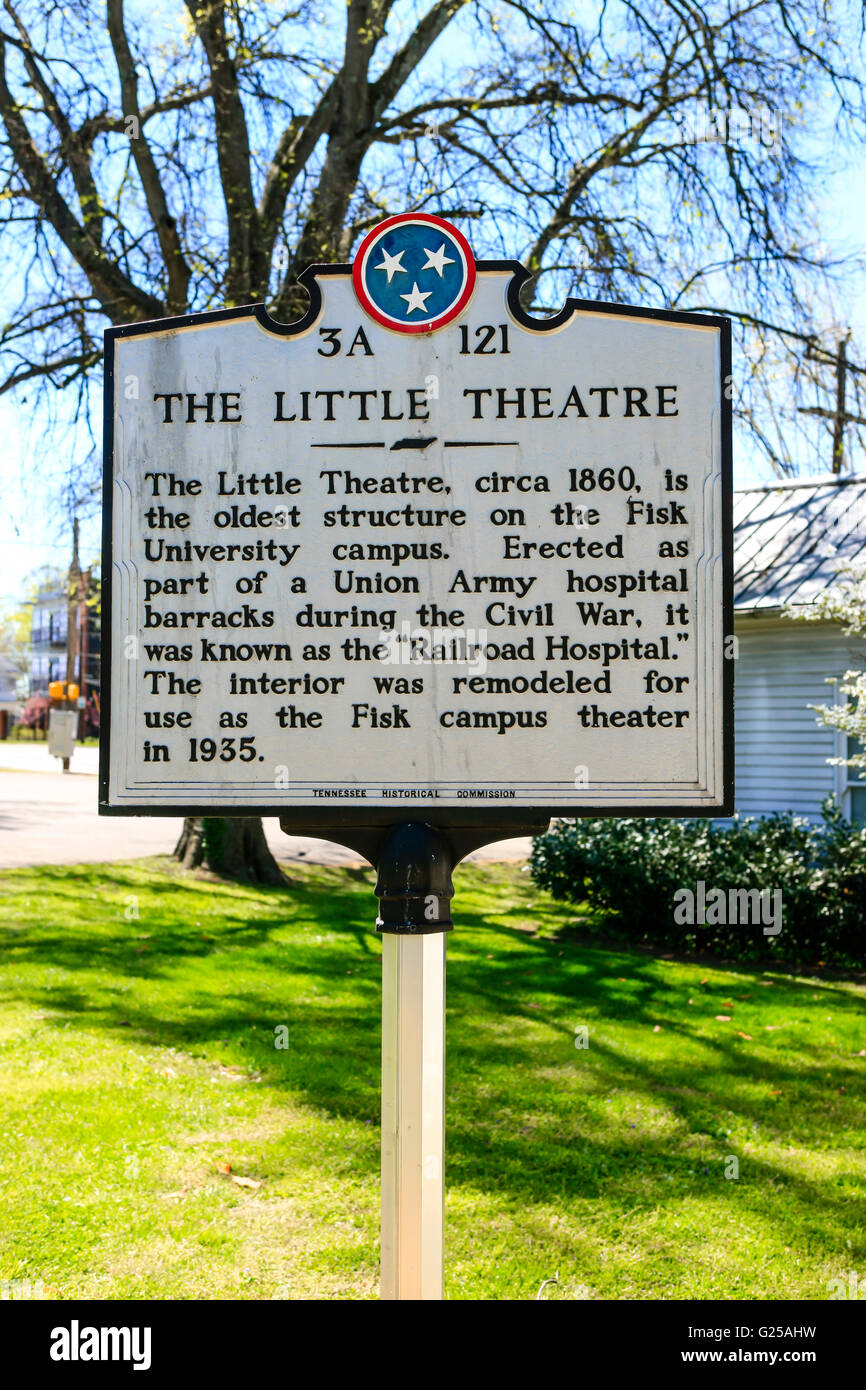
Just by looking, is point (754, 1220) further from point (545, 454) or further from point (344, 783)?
point (545, 454)

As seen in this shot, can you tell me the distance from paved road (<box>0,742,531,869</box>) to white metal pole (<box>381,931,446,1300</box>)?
8.19 meters

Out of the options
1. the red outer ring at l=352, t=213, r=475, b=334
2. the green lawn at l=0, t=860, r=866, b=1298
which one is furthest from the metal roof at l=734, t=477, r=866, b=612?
the red outer ring at l=352, t=213, r=475, b=334

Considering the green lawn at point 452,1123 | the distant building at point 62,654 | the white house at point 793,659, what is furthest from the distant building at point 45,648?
the green lawn at point 452,1123

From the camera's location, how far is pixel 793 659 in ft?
40.3

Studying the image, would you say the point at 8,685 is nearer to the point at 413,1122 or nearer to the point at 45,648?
the point at 45,648

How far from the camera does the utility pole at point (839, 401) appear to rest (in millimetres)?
11672

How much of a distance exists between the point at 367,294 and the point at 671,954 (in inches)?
308

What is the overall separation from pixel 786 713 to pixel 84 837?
981 centimetres

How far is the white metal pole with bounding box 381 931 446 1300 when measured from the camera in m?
2.68

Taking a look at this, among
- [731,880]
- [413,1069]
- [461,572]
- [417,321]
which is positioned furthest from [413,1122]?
[731,880]

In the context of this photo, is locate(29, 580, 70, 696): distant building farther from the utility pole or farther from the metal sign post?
the metal sign post

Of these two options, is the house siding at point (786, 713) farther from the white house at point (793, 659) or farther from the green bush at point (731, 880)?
the green bush at point (731, 880)

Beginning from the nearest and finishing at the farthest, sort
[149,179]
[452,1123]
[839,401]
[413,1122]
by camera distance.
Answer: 1. [413,1122]
2. [452,1123]
3. [149,179]
4. [839,401]
